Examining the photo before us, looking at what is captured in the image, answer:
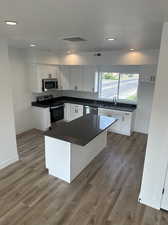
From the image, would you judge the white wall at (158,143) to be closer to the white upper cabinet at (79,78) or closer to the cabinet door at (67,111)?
the white upper cabinet at (79,78)

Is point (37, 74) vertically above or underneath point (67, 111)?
above

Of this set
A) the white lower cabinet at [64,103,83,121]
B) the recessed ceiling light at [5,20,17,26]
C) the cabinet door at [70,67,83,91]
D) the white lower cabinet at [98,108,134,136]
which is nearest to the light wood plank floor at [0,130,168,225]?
the white lower cabinet at [98,108,134,136]

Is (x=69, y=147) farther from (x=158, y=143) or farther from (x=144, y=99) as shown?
(x=144, y=99)

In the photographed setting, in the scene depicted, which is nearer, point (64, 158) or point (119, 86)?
point (64, 158)

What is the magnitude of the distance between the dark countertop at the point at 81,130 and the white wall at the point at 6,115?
0.94 m

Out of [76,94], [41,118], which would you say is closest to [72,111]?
[76,94]

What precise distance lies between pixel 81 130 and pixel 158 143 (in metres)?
1.33

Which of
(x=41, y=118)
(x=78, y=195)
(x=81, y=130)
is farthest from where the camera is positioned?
(x=41, y=118)

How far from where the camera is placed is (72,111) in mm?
5992

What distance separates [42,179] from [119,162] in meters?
1.74

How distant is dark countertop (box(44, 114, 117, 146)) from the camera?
2592mm

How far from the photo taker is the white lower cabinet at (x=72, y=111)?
5.82 metres

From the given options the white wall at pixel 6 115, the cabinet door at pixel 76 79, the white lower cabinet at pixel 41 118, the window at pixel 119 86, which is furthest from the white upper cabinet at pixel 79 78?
the white wall at pixel 6 115

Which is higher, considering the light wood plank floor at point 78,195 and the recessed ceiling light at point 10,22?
the recessed ceiling light at point 10,22
